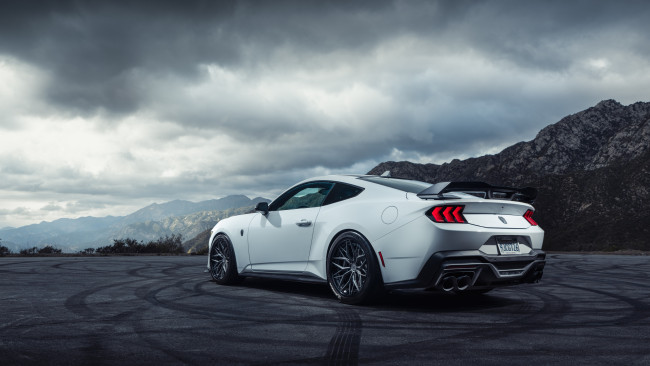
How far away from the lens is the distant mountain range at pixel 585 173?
4662 centimetres

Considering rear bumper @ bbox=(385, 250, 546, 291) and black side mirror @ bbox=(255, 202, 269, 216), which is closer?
rear bumper @ bbox=(385, 250, 546, 291)

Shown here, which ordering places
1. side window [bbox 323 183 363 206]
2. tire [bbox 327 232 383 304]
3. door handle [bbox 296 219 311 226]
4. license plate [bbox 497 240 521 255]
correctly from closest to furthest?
1. license plate [bbox 497 240 521 255]
2. tire [bbox 327 232 383 304]
3. side window [bbox 323 183 363 206]
4. door handle [bbox 296 219 311 226]

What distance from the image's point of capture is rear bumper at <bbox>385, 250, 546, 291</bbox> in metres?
4.70

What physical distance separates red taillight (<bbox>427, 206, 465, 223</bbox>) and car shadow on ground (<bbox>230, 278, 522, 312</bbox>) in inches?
29.0

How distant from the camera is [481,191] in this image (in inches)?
208

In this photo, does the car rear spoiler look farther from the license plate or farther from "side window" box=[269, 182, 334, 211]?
"side window" box=[269, 182, 334, 211]

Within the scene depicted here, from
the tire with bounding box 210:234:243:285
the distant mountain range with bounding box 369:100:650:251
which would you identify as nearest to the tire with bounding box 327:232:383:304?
the tire with bounding box 210:234:243:285

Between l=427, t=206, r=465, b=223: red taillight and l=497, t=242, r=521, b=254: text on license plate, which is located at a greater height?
l=427, t=206, r=465, b=223: red taillight

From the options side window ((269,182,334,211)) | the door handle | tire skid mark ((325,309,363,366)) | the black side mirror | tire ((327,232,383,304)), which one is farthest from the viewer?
the black side mirror

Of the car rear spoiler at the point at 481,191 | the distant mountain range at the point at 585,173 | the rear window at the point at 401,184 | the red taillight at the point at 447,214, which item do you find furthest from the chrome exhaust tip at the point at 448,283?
the distant mountain range at the point at 585,173

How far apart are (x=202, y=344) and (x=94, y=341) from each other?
2.57 ft

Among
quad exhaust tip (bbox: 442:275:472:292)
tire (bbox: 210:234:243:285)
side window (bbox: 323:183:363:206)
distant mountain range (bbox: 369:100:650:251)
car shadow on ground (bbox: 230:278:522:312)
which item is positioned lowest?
car shadow on ground (bbox: 230:278:522:312)

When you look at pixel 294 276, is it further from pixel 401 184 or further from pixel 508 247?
pixel 508 247

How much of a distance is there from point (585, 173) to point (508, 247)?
60.1 meters
